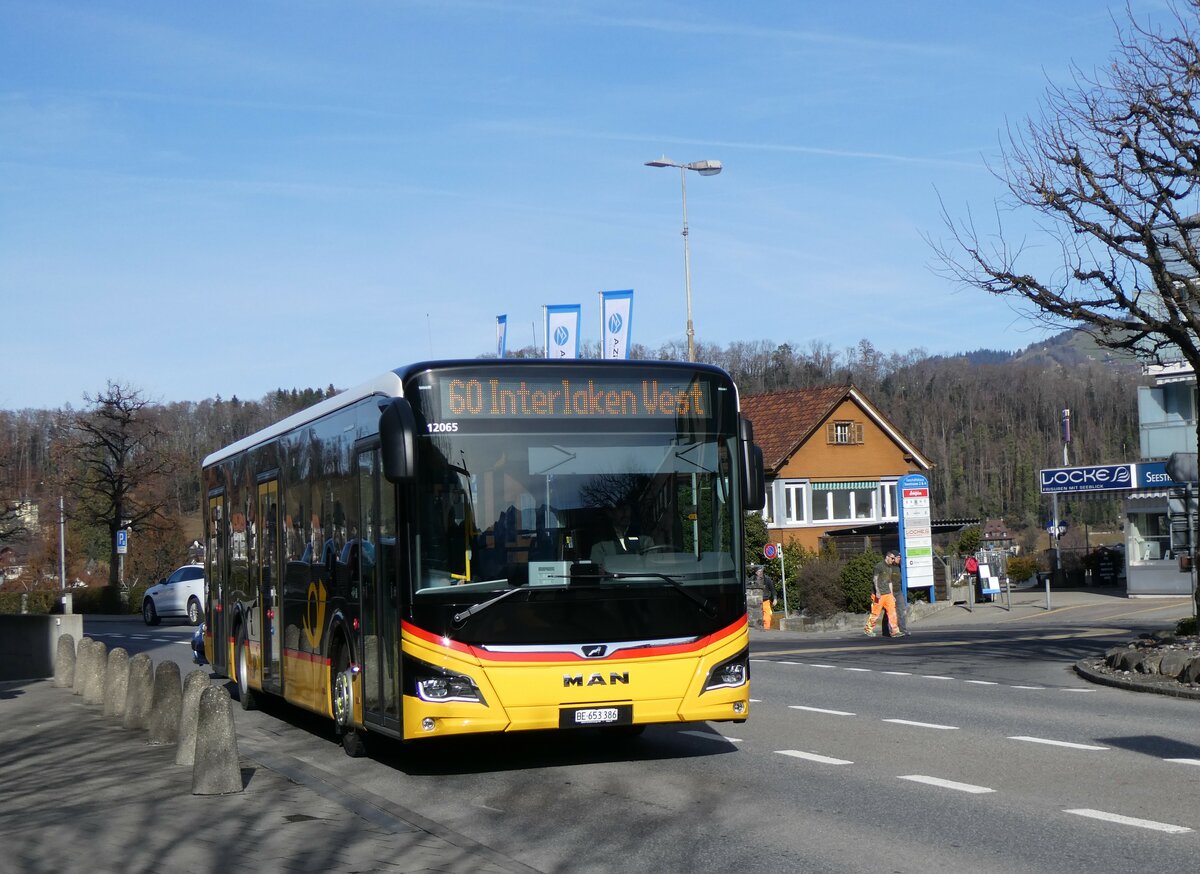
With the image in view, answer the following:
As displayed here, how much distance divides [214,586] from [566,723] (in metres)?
10.6

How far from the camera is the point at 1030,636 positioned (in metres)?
29.5

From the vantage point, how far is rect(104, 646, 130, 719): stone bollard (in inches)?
650

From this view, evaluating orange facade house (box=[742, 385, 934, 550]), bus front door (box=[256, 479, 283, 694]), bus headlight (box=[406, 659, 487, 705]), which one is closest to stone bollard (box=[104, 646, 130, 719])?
bus front door (box=[256, 479, 283, 694])

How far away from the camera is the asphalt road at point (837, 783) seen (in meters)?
7.98

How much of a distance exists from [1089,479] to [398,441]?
4231 cm

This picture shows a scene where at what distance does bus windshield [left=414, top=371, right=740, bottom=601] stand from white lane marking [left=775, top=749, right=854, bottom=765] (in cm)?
167

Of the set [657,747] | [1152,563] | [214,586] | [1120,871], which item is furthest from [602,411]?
[1152,563]

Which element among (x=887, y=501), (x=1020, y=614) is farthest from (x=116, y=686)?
(x=887, y=501)

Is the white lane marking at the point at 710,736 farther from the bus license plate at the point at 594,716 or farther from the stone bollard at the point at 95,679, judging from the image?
the stone bollard at the point at 95,679

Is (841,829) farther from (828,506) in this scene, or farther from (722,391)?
(828,506)

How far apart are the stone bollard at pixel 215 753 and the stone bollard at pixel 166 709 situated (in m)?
3.69

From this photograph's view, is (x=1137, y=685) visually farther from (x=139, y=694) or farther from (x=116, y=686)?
(x=116, y=686)

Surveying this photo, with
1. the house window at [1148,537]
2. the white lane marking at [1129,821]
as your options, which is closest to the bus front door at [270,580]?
the white lane marking at [1129,821]

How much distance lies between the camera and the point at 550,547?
424 inches
